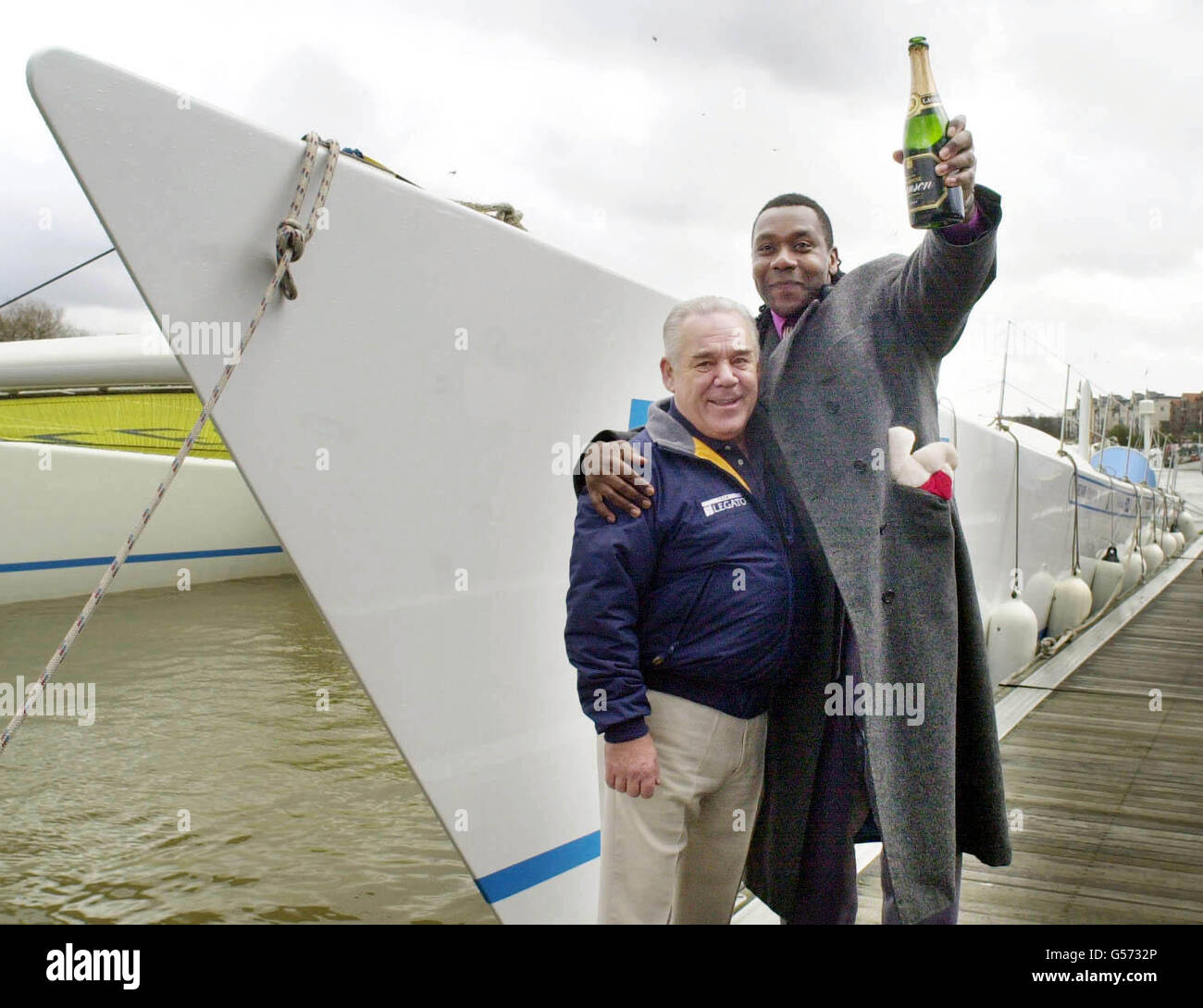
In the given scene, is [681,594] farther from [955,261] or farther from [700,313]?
[955,261]

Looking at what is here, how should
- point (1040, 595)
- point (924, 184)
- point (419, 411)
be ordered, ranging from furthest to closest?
point (1040, 595) → point (419, 411) → point (924, 184)

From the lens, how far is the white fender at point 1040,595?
7.48 metres

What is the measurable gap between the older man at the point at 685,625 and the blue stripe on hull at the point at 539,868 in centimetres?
38

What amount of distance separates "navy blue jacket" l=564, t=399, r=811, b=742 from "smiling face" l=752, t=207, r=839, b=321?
0.39 meters

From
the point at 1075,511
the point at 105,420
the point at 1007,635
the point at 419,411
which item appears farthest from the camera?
the point at 105,420

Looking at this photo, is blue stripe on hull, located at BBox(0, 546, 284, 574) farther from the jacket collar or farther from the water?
the jacket collar

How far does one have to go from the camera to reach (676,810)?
6.29 ft

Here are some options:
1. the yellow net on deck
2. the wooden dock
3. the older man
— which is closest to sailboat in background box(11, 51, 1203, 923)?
the older man

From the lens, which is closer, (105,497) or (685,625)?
(685,625)

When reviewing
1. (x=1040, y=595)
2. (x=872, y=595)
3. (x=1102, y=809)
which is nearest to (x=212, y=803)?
(x=872, y=595)

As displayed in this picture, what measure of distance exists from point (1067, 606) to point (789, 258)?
7.22 metres

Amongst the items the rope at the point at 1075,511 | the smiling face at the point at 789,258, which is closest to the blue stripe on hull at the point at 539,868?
the smiling face at the point at 789,258

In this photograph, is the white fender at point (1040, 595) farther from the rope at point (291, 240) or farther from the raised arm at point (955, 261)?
the rope at point (291, 240)

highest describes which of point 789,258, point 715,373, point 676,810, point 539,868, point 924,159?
point 924,159
